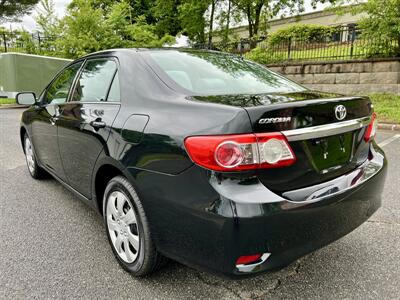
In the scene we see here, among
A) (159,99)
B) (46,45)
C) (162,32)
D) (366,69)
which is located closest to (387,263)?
(159,99)

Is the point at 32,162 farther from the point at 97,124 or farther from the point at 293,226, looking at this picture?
the point at 293,226

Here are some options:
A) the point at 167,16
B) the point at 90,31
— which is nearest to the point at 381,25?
the point at 90,31

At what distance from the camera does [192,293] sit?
207cm

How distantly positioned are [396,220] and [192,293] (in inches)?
82.2

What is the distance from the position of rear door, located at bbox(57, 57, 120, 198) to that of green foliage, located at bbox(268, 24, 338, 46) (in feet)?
40.5

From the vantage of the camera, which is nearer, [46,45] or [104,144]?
[104,144]

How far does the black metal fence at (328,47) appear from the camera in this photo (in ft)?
36.5

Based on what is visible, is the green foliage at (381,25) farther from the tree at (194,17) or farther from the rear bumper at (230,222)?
the tree at (194,17)

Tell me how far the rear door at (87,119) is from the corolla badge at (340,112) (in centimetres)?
138

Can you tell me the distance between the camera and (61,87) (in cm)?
343

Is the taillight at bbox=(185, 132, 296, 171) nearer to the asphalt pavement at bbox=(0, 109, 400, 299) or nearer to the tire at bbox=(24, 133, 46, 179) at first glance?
the asphalt pavement at bbox=(0, 109, 400, 299)

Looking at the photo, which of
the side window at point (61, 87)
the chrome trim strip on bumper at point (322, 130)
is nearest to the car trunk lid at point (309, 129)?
the chrome trim strip on bumper at point (322, 130)

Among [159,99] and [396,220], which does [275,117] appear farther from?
[396,220]

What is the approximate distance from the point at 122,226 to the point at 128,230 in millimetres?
79
